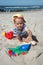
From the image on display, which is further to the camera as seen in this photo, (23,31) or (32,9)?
(32,9)

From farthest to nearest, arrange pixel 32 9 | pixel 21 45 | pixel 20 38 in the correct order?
1. pixel 32 9
2. pixel 20 38
3. pixel 21 45

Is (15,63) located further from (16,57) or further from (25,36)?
(25,36)

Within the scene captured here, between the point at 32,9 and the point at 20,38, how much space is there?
16.6ft

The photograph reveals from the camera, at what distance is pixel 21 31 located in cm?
408

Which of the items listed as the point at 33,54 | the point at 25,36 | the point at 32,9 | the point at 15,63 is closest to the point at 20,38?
the point at 25,36

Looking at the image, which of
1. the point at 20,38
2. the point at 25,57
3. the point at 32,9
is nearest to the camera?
the point at 25,57

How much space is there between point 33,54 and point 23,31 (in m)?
0.90

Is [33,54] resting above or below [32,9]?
above

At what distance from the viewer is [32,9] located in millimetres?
8906

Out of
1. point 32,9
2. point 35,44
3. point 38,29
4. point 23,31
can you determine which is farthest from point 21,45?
point 32,9

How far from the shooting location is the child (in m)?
3.88

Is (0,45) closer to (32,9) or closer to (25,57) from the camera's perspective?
(25,57)

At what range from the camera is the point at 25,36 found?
4.11 m

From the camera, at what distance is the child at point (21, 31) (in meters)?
3.88
